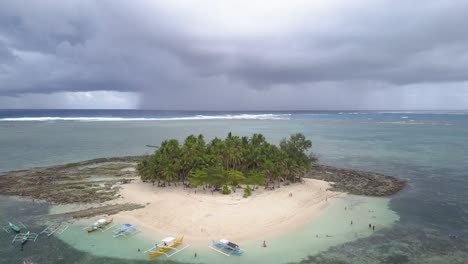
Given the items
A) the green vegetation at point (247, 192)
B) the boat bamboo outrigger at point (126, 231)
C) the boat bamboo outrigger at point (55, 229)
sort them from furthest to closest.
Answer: the green vegetation at point (247, 192), the boat bamboo outrigger at point (55, 229), the boat bamboo outrigger at point (126, 231)

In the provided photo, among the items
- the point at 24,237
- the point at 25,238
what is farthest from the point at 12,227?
the point at 25,238

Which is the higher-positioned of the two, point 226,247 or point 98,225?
point 98,225

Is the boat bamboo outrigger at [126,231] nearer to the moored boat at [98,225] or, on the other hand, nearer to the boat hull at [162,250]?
the moored boat at [98,225]

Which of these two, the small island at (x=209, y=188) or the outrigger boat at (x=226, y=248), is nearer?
the outrigger boat at (x=226, y=248)

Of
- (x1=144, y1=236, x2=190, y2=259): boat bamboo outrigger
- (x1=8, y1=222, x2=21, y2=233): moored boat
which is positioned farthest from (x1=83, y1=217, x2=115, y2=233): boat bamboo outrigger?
(x1=144, y1=236, x2=190, y2=259): boat bamboo outrigger

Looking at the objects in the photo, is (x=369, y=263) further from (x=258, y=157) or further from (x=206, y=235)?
(x=258, y=157)

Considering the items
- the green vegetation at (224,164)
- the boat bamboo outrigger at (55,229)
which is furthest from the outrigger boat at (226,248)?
the boat bamboo outrigger at (55,229)

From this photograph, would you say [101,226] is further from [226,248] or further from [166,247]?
[226,248]
